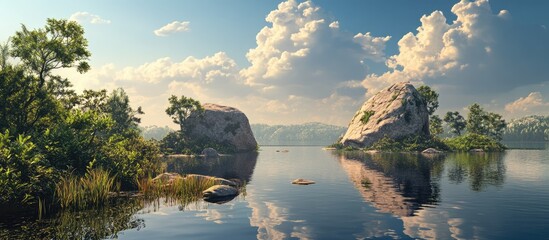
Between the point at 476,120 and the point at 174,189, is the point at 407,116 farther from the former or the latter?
the point at 174,189

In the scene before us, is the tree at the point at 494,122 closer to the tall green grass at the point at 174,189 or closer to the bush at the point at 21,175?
the tall green grass at the point at 174,189

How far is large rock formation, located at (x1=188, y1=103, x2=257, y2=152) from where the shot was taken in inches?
4387

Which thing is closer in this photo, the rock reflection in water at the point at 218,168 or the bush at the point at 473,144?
the rock reflection in water at the point at 218,168

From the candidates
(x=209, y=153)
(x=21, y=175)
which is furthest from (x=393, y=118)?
(x=21, y=175)

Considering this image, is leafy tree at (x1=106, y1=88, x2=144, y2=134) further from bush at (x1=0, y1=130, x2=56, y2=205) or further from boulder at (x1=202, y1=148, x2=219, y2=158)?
bush at (x1=0, y1=130, x2=56, y2=205)

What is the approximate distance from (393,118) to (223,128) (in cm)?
4970

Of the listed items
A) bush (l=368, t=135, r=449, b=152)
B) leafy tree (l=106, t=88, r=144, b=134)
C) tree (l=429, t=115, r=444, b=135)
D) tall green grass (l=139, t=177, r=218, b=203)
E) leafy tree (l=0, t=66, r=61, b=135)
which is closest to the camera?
tall green grass (l=139, t=177, r=218, b=203)

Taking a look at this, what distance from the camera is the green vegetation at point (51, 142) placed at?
22188mm

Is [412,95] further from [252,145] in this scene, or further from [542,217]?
[542,217]

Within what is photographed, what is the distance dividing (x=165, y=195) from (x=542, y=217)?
23953mm

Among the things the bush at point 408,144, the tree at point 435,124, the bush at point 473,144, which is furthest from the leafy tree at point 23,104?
the tree at point 435,124

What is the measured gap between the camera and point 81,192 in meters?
23.0

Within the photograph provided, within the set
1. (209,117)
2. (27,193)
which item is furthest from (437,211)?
(209,117)

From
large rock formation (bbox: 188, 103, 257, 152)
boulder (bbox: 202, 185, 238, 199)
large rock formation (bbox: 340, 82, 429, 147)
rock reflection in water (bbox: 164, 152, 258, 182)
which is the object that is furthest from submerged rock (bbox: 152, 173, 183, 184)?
large rock formation (bbox: 340, 82, 429, 147)
